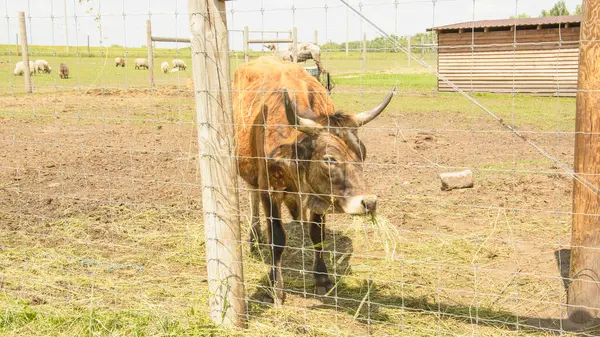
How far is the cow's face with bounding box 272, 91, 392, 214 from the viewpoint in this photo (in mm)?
4195

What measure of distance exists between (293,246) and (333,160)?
222 centimetres

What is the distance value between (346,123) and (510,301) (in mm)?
1963

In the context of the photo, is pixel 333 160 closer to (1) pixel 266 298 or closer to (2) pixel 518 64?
(1) pixel 266 298

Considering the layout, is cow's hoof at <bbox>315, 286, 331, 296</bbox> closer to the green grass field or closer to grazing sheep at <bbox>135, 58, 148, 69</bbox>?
the green grass field

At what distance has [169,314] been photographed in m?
4.13

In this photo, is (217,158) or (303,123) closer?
(217,158)

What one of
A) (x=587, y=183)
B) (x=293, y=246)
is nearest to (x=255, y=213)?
(x=293, y=246)

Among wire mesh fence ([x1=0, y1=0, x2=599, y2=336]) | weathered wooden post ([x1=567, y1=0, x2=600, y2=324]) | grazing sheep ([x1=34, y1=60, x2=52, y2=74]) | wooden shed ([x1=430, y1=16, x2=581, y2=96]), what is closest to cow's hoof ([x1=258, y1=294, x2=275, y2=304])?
wire mesh fence ([x1=0, y1=0, x2=599, y2=336])

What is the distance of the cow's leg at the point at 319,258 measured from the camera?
5.17 metres

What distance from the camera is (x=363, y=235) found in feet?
21.2

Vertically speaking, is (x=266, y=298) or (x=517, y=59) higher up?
(x=517, y=59)

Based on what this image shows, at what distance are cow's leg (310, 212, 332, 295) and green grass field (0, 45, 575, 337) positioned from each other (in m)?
0.15

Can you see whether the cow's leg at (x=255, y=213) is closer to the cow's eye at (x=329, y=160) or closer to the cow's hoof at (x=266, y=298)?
the cow's hoof at (x=266, y=298)

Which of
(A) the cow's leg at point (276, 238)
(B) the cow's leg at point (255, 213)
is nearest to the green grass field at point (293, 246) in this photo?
(A) the cow's leg at point (276, 238)
